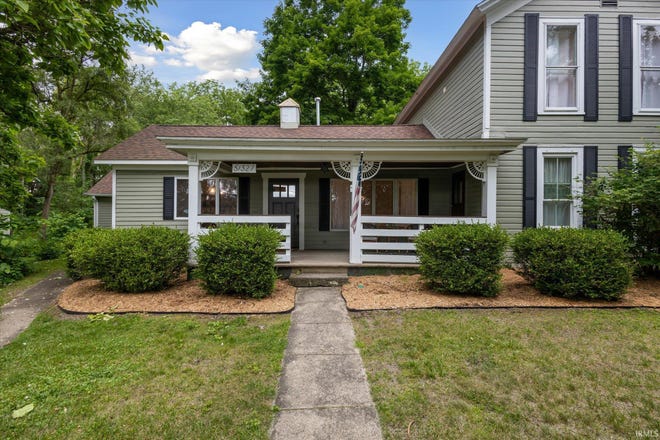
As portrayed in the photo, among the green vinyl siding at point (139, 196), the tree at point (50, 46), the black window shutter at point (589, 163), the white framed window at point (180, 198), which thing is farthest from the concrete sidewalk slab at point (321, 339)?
the green vinyl siding at point (139, 196)

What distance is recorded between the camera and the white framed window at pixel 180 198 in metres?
9.43

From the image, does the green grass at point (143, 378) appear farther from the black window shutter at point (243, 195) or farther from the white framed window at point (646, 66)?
the white framed window at point (646, 66)

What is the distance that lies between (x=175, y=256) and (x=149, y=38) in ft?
12.2

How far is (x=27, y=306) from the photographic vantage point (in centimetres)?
509

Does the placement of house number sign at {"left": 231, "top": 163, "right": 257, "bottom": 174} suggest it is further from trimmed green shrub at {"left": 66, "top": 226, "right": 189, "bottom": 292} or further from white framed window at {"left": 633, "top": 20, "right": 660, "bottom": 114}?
white framed window at {"left": 633, "top": 20, "right": 660, "bottom": 114}

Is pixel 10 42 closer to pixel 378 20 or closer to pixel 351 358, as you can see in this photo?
pixel 351 358

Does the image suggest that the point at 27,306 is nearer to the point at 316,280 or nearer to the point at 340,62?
the point at 316,280

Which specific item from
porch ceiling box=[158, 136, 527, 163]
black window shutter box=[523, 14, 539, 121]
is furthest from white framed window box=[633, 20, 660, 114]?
porch ceiling box=[158, 136, 527, 163]

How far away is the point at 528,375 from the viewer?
2791mm

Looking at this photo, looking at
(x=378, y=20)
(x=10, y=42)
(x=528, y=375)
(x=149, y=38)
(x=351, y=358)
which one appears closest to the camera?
(x=528, y=375)

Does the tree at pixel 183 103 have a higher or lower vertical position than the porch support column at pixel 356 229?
higher

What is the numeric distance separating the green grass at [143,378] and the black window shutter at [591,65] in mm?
7621

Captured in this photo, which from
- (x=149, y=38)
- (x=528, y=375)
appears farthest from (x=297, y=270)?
(x=149, y=38)

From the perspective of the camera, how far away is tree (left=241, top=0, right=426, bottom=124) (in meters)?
17.3
